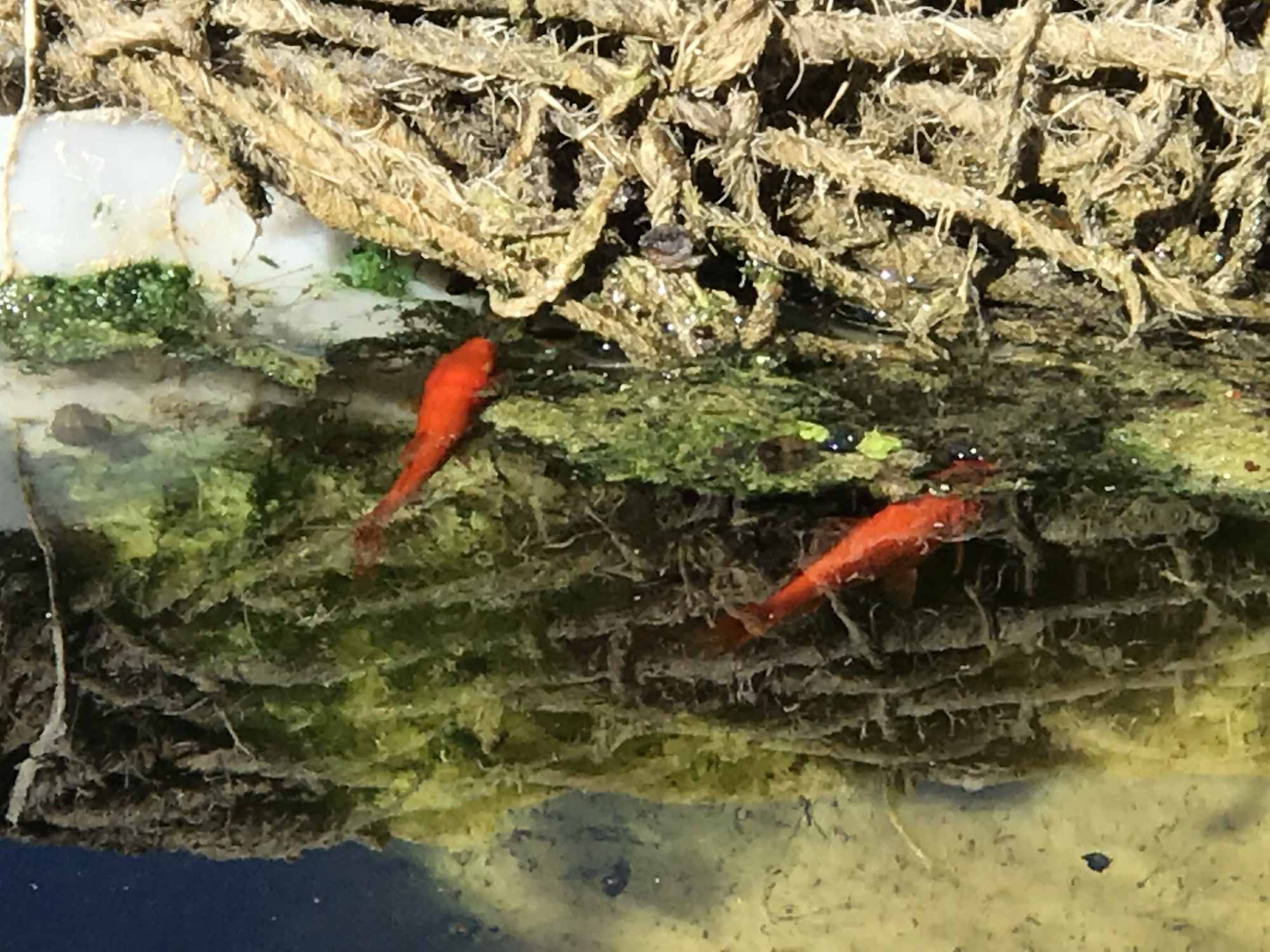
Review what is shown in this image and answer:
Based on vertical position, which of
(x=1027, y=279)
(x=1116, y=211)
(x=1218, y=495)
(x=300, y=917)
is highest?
(x=1116, y=211)

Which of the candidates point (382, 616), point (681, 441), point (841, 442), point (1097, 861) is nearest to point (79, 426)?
point (382, 616)

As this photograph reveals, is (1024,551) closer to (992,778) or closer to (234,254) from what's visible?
(992,778)

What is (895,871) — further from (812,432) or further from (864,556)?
(812,432)

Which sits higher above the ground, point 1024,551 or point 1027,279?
point 1027,279

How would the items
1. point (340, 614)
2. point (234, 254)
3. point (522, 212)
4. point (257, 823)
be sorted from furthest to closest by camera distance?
1. point (234, 254)
2. point (522, 212)
3. point (340, 614)
4. point (257, 823)

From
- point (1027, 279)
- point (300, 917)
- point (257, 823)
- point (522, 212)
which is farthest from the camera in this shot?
point (1027, 279)

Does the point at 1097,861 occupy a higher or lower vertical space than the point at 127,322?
lower

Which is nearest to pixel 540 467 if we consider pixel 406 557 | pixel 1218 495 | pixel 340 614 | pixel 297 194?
pixel 406 557

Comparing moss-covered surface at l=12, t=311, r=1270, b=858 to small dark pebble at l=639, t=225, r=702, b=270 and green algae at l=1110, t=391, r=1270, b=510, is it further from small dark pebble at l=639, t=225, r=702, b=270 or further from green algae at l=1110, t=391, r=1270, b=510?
small dark pebble at l=639, t=225, r=702, b=270
